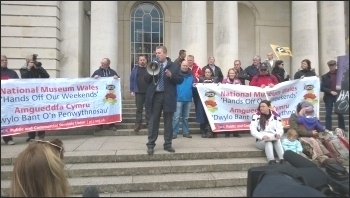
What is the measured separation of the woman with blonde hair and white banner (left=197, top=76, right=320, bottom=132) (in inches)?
284

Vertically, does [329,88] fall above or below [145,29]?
below

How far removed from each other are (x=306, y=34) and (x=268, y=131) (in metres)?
10.1

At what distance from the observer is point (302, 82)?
9.98 m

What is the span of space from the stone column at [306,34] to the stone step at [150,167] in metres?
10.3

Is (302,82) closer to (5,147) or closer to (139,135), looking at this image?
(139,135)

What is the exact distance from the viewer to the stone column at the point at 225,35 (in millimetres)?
14266

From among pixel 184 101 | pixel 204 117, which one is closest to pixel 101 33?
pixel 184 101

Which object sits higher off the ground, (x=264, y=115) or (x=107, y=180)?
(x=264, y=115)

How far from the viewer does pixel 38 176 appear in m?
1.97

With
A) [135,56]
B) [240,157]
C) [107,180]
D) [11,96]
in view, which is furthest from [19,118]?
[135,56]

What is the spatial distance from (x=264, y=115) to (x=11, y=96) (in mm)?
6059

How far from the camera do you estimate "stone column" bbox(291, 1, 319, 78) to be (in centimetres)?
1551

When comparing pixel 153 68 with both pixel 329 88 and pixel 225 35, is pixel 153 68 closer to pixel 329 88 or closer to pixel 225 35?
pixel 329 88

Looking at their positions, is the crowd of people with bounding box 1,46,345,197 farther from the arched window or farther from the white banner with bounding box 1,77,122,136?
the arched window
